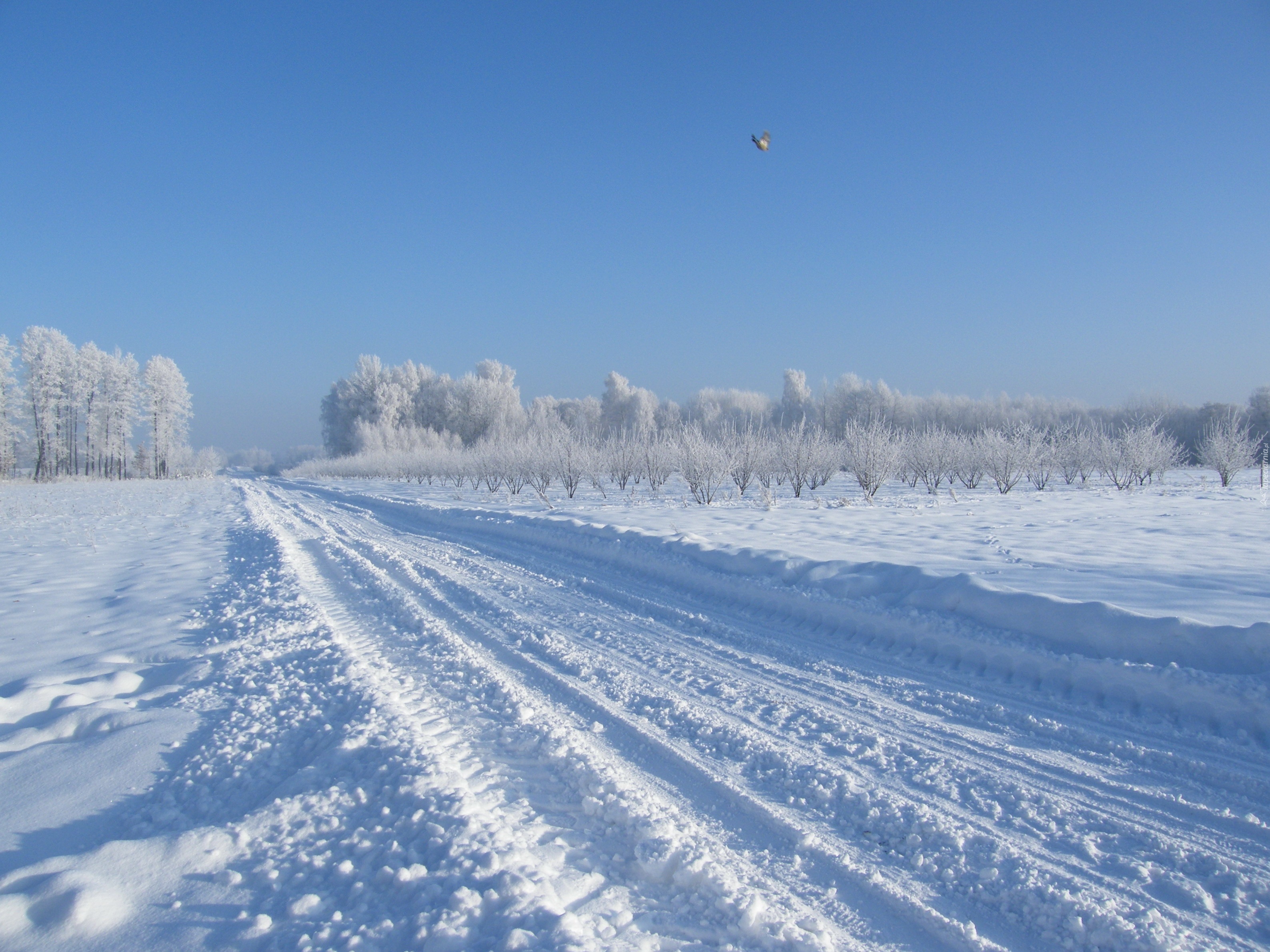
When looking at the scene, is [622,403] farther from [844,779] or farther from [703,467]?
[844,779]

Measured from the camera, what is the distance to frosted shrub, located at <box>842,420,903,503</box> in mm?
16594

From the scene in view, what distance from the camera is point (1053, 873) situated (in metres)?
2.10

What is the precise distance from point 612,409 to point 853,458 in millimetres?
52767

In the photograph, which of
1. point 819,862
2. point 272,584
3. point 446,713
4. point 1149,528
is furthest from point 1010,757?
point 1149,528

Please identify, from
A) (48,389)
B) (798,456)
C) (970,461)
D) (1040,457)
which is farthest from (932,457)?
(48,389)

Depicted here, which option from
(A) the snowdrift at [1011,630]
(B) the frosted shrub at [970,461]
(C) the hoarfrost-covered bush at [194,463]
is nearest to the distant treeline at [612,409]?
(C) the hoarfrost-covered bush at [194,463]

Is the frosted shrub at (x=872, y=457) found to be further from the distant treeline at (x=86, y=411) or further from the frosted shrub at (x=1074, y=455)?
the distant treeline at (x=86, y=411)

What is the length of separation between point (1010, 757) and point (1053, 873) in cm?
88

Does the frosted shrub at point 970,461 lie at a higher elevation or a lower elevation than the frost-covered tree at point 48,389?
lower

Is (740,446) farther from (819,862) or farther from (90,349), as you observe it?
(90,349)

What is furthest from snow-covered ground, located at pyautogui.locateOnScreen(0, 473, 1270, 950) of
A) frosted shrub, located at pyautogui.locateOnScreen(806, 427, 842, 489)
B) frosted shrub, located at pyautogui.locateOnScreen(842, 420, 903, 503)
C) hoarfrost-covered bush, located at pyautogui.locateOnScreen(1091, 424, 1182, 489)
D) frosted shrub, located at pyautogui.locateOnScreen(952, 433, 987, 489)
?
hoarfrost-covered bush, located at pyautogui.locateOnScreen(1091, 424, 1182, 489)

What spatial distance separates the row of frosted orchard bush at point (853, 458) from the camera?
1738cm

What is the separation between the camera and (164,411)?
58125mm

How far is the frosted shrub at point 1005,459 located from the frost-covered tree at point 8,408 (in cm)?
6093
